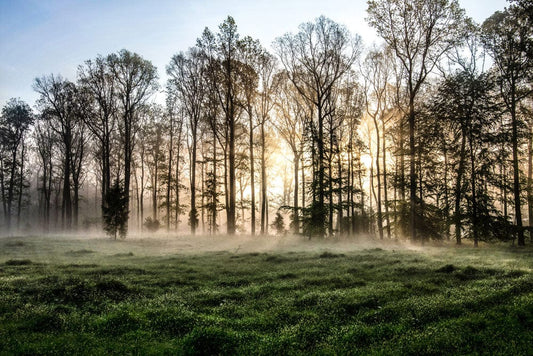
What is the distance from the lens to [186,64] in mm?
38281

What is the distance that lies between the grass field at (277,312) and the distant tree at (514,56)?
15.6 m

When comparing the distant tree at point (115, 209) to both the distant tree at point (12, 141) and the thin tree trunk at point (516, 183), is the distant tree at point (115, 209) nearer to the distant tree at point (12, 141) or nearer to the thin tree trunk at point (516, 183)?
the distant tree at point (12, 141)

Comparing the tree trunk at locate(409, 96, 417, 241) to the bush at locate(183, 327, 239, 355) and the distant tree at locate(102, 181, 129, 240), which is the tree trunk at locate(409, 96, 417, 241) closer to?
the bush at locate(183, 327, 239, 355)

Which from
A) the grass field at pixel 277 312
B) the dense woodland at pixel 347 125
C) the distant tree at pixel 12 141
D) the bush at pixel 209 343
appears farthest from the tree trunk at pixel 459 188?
the distant tree at pixel 12 141

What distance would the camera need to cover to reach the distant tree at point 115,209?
31.7 meters

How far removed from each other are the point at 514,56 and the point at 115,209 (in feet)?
123

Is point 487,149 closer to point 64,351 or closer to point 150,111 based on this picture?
point 64,351

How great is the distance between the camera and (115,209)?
32.3 metres

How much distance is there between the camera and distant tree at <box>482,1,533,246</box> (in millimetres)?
23016

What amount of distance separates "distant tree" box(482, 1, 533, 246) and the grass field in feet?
51.3

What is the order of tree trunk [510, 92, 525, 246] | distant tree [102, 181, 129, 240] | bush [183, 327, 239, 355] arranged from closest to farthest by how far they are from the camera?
bush [183, 327, 239, 355]
tree trunk [510, 92, 525, 246]
distant tree [102, 181, 129, 240]

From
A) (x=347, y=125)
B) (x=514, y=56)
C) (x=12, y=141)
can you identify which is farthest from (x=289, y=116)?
(x=12, y=141)

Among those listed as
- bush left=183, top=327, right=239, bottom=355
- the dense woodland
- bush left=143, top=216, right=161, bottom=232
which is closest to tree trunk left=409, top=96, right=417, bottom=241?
the dense woodland

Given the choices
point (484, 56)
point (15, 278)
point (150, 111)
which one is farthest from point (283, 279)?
point (150, 111)
